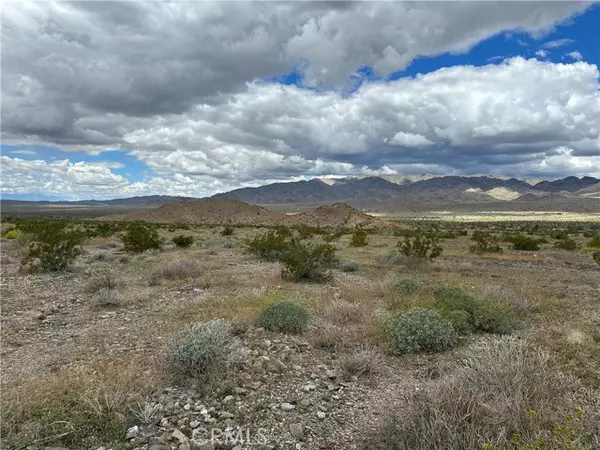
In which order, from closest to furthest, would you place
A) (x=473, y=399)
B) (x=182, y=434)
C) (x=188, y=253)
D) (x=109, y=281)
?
(x=473, y=399) < (x=182, y=434) < (x=109, y=281) < (x=188, y=253)

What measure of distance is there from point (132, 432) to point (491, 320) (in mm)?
7003

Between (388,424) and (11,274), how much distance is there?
16.3m

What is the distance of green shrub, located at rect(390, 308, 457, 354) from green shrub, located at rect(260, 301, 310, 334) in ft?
5.94

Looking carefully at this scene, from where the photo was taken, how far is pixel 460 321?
8.62 metres

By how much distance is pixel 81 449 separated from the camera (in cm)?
468

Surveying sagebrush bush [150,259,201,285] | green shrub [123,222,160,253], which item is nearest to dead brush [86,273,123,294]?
sagebrush bush [150,259,201,285]

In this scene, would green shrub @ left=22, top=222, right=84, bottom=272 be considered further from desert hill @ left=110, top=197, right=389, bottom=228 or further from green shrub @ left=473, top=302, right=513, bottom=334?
desert hill @ left=110, top=197, right=389, bottom=228

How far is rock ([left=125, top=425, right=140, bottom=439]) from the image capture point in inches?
191

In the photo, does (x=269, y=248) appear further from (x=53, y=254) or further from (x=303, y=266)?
(x=53, y=254)

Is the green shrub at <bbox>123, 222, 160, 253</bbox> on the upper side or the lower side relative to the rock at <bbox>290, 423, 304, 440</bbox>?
upper

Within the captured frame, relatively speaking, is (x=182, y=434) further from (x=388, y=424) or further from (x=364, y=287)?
(x=364, y=287)

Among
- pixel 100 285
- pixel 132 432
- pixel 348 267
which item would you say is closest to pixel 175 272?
pixel 100 285

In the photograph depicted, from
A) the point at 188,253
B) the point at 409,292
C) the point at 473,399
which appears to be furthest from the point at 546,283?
the point at 188,253

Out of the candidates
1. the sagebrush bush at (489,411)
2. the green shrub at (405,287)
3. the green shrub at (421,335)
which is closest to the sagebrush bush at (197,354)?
the sagebrush bush at (489,411)
